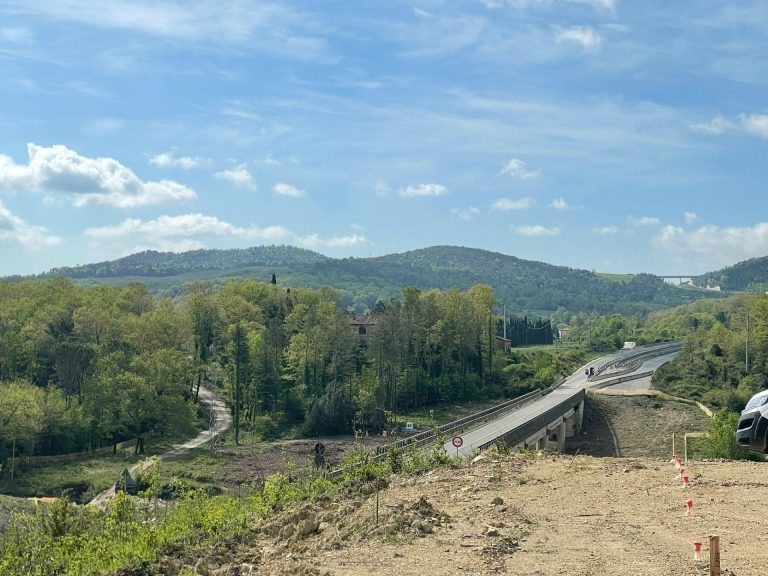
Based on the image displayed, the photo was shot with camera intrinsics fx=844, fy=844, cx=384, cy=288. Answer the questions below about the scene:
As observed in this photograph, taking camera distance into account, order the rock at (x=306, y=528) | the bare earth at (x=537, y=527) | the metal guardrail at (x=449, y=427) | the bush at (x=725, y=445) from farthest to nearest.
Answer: the bush at (x=725, y=445)
the metal guardrail at (x=449, y=427)
the rock at (x=306, y=528)
the bare earth at (x=537, y=527)

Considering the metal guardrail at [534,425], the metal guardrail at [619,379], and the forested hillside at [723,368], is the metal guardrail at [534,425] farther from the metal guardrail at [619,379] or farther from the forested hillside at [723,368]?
the metal guardrail at [619,379]

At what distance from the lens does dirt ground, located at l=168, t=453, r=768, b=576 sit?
46.1 feet

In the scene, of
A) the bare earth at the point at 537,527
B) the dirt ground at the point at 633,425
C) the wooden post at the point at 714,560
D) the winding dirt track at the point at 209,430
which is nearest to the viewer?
the wooden post at the point at 714,560

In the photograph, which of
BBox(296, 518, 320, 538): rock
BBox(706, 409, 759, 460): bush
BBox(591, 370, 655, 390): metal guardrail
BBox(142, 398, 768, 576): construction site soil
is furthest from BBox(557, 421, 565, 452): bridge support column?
BBox(296, 518, 320, 538): rock

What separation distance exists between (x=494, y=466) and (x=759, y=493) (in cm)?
776

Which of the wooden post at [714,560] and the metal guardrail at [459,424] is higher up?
the wooden post at [714,560]

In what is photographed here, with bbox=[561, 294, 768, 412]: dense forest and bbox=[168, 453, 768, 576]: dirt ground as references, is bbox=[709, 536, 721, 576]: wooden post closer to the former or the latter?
bbox=[168, 453, 768, 576]: dirt ground

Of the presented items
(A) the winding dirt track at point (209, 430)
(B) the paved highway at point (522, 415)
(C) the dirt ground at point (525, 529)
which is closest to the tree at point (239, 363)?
(A) the winding dirt track at point (209, 430)

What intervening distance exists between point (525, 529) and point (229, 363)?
214ft

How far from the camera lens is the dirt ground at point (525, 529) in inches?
553

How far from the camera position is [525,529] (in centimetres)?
1650

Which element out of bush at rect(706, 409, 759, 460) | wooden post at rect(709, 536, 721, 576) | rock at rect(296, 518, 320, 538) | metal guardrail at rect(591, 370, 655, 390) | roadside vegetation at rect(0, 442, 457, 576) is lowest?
metal guardrail at rect(591, 370, 655, 390)

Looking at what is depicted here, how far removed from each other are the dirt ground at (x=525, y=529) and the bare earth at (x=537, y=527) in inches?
1.0

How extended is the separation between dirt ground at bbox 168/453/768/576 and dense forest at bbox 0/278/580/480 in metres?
44.5
